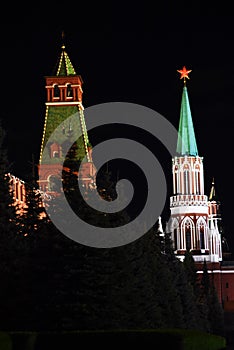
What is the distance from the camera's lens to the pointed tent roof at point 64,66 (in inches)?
4092

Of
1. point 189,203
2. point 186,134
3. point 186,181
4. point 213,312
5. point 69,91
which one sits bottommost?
point 213,312

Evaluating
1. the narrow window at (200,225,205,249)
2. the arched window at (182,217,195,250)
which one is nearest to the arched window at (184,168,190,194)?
the arched window at (182,217,195,250)

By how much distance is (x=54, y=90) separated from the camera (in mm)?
104875

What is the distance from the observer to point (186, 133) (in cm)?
12950

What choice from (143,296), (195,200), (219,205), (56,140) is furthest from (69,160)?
(219,205)

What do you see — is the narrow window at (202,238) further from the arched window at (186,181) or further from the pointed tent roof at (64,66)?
the pointed tent roof at (64,66)

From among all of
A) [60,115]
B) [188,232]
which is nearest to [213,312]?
[60,115]

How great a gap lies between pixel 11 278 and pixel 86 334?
6919 mm

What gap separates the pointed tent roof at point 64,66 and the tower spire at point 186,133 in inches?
1087

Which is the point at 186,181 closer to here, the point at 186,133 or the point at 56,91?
the point at 186,133

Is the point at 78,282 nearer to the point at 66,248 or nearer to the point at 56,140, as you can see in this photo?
the point at 66,248

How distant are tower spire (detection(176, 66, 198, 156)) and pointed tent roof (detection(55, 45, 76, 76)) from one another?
90.6 ft

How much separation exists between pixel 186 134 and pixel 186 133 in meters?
0.13

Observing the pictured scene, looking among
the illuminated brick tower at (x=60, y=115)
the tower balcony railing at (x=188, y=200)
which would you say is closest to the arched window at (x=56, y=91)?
the illuminated brick tower at (x=60, y=115)
